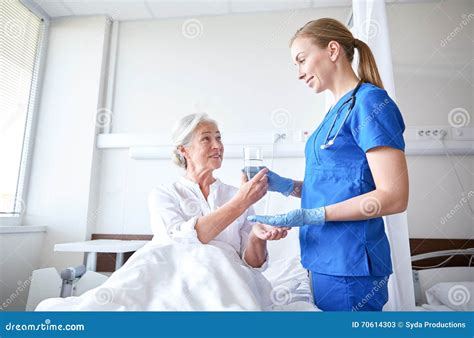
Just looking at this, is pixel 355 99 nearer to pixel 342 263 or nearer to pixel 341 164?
pixel 341 164

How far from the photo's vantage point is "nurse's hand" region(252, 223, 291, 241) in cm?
90

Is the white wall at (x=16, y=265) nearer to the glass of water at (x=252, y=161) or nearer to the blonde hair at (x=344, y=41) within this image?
the glass of water at (x=252, y=161)

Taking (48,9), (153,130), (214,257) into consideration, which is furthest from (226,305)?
(48,9)

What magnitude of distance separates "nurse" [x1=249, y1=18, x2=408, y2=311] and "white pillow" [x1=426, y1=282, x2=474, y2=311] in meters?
0.86

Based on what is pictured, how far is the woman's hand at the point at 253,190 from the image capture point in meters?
0.99

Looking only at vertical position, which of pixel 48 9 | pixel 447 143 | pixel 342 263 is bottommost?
pixel 342 263

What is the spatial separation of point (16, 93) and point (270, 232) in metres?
1.84

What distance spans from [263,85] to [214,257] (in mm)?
1596

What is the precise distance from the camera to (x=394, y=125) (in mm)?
771
